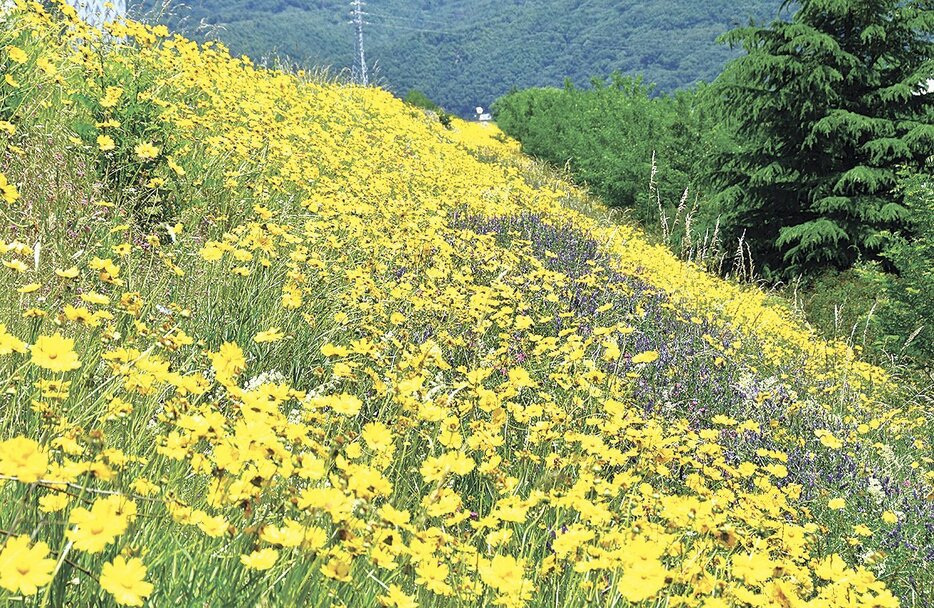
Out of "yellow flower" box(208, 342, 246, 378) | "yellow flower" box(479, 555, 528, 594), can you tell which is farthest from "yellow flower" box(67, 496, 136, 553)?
"yellow flower" box(479, 555, 528, 594)

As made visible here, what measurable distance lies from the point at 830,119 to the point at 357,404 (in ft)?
35.4

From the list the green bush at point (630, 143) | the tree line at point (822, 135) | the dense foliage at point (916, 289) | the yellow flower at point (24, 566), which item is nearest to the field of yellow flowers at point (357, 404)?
the yellow flower at point (24, 566)

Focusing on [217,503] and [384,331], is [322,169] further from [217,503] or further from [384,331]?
[217,503]

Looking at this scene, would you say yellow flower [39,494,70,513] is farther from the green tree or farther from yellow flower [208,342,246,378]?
the green tree

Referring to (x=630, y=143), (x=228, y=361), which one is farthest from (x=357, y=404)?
(x=630, y=143)

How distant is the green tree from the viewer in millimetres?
10312

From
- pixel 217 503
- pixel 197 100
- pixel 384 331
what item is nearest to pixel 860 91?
pixel 197 100

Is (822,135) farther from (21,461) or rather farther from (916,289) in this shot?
(21,461)

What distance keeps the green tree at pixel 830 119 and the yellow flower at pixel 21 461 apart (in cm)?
1075

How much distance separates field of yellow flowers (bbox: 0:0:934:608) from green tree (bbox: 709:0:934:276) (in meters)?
5.01

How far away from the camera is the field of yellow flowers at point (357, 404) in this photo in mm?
1269

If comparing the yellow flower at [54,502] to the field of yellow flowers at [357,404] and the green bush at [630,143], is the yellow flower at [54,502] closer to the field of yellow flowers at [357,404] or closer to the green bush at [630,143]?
the field of yellow flowers at [357,404]

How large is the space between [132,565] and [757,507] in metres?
1.98

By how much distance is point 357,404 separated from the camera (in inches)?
62.5
